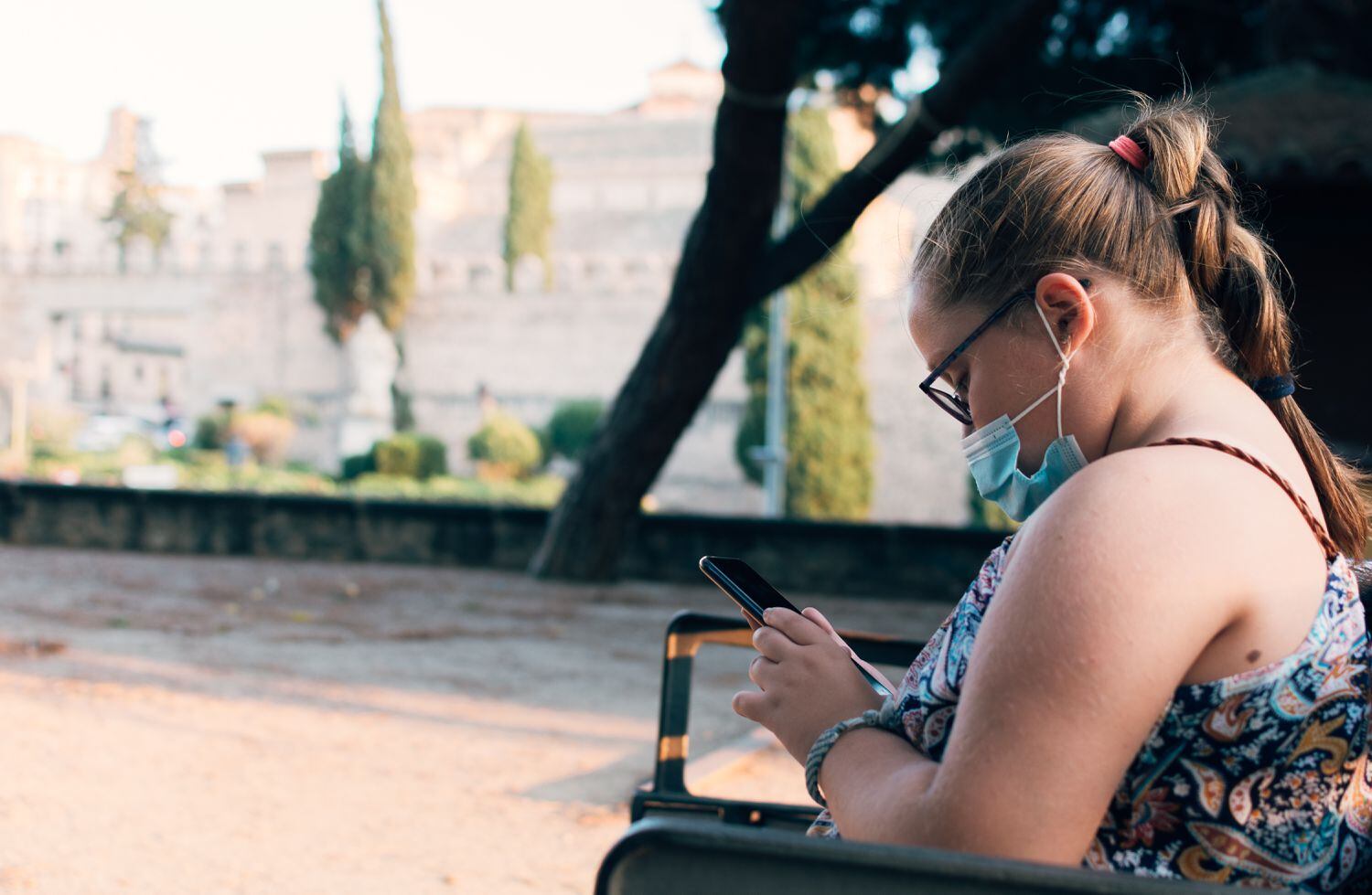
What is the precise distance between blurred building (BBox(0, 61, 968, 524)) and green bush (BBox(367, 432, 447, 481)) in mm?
5739

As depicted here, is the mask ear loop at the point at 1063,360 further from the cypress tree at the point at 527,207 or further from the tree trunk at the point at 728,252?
Result: the cypress tree at the point at 527,207

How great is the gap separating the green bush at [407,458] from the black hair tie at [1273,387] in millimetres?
22805

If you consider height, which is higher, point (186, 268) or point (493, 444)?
point (186, 268)

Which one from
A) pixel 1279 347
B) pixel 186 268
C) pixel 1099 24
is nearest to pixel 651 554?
pixel 1099 24

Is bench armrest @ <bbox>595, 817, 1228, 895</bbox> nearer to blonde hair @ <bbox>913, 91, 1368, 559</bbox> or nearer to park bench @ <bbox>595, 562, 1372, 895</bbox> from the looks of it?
park bench @ <bbox>595, 562, 1372, 895</bbox>

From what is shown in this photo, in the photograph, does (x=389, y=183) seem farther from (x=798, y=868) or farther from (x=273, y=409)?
(x=798, y=868)

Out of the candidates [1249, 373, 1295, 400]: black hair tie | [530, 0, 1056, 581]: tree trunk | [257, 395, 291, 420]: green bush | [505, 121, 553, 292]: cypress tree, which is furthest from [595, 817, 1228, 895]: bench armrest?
[505, 121, 553, 292]: cypress tree

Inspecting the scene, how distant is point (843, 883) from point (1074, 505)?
334 millimetres

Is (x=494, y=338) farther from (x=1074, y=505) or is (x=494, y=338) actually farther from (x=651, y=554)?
(x=1074, y=505)

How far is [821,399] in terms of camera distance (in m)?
24.2

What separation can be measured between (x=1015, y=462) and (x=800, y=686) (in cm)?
32

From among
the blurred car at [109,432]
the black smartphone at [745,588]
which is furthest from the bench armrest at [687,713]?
the blurred car at [109,432]

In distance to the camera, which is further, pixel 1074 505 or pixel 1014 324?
pixel 1014 324

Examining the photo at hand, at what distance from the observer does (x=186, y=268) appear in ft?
125
